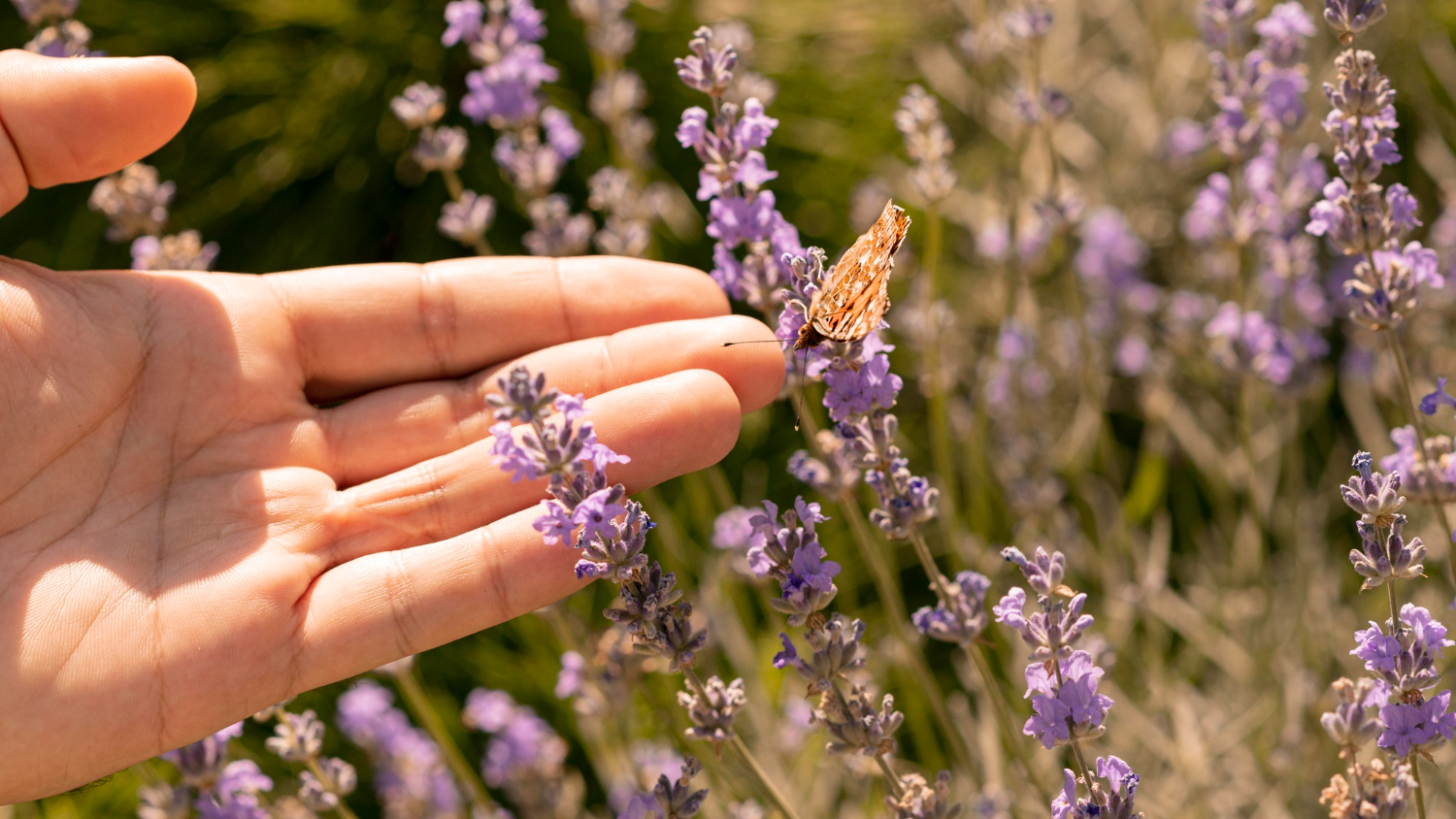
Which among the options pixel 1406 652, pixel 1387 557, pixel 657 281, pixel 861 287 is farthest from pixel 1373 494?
pixel 657 281

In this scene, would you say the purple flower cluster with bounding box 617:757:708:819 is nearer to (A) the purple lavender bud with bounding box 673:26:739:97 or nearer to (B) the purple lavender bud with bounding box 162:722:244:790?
(B) the purple lavender bud with bounding box 162:722:244:790

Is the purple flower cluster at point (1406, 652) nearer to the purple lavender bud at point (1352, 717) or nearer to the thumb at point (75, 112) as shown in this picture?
the purple lavender bud at point (1352, 717)

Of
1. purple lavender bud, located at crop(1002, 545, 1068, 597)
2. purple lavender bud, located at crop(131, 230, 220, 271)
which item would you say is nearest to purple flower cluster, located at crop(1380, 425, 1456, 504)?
purple lavender bud, located at crop(1002, 545, 1068, 597)

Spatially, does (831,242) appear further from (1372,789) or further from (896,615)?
(1372,789)

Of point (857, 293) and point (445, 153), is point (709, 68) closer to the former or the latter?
point (857, 293)

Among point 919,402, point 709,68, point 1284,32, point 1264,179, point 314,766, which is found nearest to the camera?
point 709,68

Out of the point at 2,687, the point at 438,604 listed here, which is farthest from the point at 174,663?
the point at 438,604
